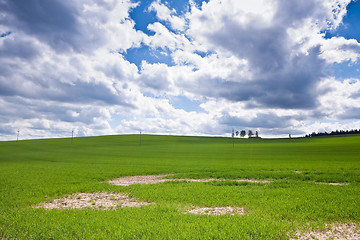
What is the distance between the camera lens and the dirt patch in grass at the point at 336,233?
844 centimetres

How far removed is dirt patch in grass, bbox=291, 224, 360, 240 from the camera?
844cm

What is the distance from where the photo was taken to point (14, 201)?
1395 centimetres

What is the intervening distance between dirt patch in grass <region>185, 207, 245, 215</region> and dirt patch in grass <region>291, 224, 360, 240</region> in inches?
127

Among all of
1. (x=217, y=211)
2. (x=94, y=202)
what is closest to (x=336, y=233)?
(x=217, y=211)

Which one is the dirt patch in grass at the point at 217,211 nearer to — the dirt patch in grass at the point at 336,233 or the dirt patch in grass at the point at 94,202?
the dirt patch in grass at the point at 336,233

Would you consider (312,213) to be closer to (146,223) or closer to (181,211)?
(181,211)

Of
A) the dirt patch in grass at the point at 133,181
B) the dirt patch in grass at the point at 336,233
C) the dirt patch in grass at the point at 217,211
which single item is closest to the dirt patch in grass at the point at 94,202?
the dirt patch in grass at the point at 217,211

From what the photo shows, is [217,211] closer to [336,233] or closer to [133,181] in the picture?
[336,233]

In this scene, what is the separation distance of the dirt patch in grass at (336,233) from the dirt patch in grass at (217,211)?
3.22 meters

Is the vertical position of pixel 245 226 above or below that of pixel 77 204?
above

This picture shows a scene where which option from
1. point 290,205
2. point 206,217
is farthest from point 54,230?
point 290,205

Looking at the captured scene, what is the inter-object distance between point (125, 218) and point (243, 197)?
313 inches

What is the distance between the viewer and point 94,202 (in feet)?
47.0

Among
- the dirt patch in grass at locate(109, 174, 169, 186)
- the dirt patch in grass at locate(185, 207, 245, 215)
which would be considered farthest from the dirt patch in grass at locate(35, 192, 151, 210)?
the dirt patch in grass at locate(109, 174, 169, 186)
